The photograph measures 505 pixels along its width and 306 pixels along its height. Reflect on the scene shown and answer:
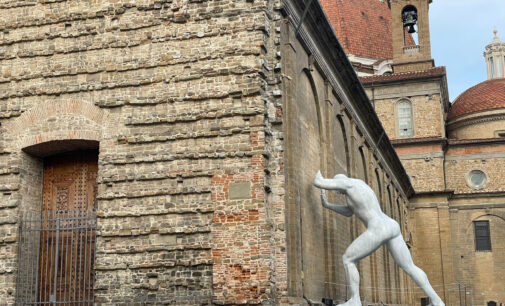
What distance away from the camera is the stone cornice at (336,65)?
15.5 meters

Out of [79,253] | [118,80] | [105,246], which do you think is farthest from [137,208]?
[118,80]

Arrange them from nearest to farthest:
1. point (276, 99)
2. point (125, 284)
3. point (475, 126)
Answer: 1. point (125, 284)
2. point (276, 99)
3. point (475, 126)

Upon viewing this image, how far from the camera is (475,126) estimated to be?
1757 inches

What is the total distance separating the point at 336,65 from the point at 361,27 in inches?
1266

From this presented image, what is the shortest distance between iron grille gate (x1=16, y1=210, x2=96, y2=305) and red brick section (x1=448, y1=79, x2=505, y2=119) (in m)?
36.6

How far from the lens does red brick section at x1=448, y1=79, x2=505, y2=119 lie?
44281 mm

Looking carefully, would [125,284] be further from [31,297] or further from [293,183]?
[293,183]

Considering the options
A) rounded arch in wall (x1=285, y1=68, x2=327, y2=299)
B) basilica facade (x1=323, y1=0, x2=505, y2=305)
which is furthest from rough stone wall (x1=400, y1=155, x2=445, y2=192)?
rounded arch in wall (x1=285, y1=68, x2=327, y2=299)

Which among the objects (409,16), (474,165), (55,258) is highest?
(409,16)

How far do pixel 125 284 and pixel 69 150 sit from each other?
3165mm

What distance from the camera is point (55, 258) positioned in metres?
12.7

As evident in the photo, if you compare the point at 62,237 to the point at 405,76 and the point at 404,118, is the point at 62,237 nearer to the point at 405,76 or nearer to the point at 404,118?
the point at 404,118

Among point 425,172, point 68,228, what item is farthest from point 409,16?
point 68,228

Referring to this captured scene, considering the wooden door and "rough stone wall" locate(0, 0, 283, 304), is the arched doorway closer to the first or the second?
the wooden door
